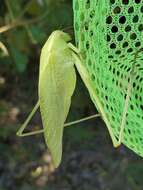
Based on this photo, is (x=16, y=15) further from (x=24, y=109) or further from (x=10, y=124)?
(x=24, y=109)

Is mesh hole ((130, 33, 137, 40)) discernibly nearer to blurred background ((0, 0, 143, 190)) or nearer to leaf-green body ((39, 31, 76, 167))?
leaf-green body ((39, 31, 76, 167))

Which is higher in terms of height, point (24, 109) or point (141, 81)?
point (141, 81)

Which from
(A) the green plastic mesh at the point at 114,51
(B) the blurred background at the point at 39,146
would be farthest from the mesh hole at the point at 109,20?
(B) the blurred background at the point at 39,146

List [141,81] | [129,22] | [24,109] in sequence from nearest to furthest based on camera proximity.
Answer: [129,22]
[141,81]
[24,109]

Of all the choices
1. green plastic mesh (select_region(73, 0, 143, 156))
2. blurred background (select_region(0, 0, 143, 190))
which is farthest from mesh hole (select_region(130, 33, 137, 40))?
blurred background (select_region(0, 0, 143, 190))

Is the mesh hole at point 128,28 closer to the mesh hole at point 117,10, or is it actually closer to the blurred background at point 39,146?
the mesh hole at point 117,10

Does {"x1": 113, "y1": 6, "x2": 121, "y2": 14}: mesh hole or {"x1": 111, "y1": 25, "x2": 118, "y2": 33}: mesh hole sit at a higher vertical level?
{"x1": 113, "y1": 6, "x2": 121, "y2": 14}: mesh hole

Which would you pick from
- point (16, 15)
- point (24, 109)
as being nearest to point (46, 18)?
point (16, 15)
